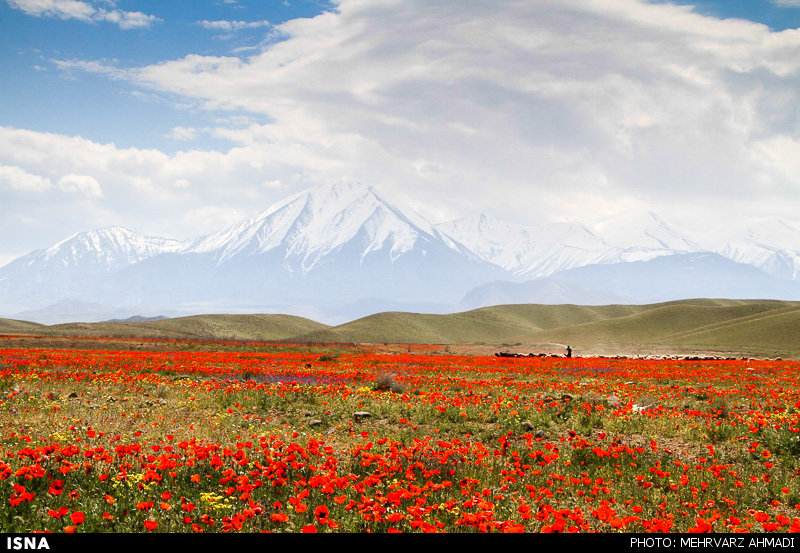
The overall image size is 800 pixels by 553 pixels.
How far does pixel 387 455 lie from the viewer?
9.18 metres

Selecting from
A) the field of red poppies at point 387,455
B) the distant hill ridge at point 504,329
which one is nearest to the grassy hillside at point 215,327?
the distant hill ridge at point 504,329

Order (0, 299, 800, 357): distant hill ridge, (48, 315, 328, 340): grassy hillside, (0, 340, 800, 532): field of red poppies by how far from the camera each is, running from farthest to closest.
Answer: (48, 315, 328, 340): grassy hillside → (0, 299, 800, 357): distant hill ridge → (0, 340, 800, 532): field of red poppies

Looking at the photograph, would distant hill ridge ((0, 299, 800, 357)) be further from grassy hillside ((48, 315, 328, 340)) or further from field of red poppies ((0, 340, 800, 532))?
field of red poppies ((0, 340, 800, 532))

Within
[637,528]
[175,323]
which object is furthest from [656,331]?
[637,528]

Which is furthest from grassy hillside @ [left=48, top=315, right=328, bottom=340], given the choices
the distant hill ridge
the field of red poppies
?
the field of red poppies

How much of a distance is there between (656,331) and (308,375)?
12613 centimetres

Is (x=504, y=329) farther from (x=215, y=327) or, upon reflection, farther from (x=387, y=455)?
(x=387, y=455)

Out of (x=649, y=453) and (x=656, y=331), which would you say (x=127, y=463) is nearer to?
(x=649, y=453)

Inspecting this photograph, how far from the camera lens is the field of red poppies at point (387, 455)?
6.61 meters

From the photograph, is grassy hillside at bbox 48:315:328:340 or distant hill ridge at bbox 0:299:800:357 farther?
grassy hillside at bbox 48:315:328:340

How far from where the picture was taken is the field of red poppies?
21.7ft

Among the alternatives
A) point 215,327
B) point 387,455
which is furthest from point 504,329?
point 387,455

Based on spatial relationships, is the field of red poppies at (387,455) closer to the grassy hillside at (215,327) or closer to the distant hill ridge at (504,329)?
the distant hill ridge at (504,329)

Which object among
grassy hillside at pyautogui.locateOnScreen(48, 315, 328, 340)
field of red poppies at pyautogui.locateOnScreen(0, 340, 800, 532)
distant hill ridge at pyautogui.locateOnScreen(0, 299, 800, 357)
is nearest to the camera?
field of red poppies at pyautogui.locateOnScreen(0, 340, 800, 532)
